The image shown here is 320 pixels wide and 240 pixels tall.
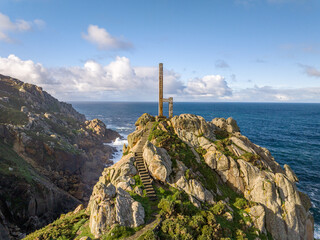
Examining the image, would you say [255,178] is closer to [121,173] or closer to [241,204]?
[241,204]

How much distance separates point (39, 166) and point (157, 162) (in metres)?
43.0

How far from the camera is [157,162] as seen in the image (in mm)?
21594

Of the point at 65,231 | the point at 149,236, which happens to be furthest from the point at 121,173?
the point at 149,236

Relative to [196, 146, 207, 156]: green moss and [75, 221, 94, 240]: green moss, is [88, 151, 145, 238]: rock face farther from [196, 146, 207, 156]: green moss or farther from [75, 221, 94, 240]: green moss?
[196, 146, 207, 156]: green moss

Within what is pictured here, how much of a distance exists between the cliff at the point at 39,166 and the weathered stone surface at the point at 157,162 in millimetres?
20606

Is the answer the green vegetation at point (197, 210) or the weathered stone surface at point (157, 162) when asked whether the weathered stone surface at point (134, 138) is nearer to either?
the green vegetation at point (197, 210)

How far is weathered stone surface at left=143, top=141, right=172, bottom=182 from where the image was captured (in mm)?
21344

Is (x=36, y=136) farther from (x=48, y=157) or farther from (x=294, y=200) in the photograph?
(x=294, y=200)

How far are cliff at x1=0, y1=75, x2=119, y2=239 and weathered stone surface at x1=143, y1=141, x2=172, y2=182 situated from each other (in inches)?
811

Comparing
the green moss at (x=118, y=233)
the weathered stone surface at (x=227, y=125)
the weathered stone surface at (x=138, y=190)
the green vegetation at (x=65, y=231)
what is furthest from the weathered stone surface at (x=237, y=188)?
the weathered stone surface at (x=227, y=125)

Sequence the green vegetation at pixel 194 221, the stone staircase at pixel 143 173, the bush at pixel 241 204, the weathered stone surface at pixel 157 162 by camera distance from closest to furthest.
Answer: the green vegetation at pixel 194 221 < the stone staircase at pixel 143 173 < the bush at pixel 241 204 < the weathered stone surface at pixel 157 162

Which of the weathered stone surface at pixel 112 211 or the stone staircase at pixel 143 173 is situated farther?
the stone staircase at pixel 143 173

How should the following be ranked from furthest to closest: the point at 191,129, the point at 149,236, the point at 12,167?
the point at 12,167, the point at 191,129, the point at 149,236

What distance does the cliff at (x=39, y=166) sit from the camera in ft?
94.4
